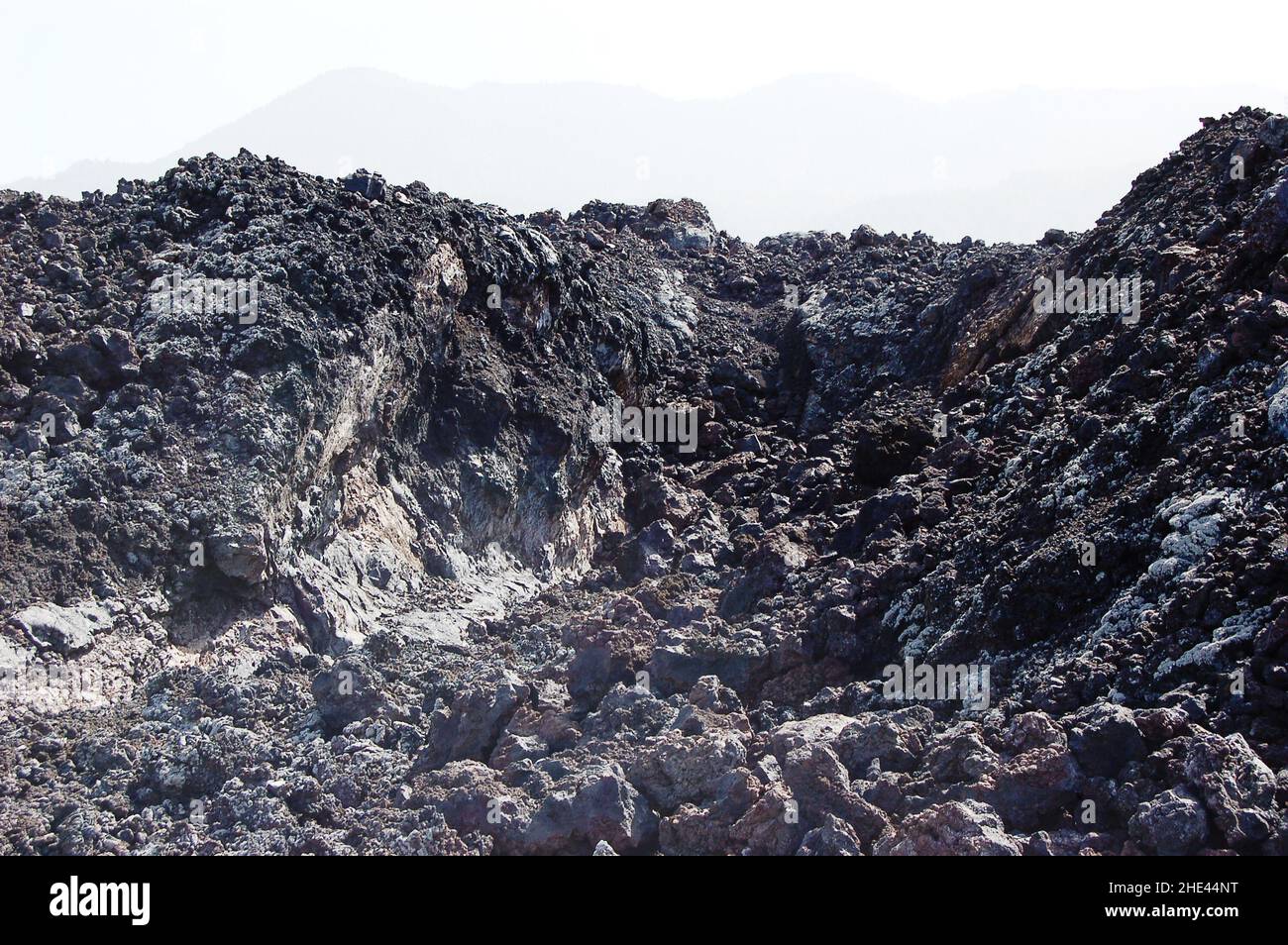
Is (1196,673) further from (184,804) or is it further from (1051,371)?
(184,804)

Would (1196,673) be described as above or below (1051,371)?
below

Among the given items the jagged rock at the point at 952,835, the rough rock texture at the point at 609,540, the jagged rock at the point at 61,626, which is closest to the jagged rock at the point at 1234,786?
the rough rock texture at the point at 609,540

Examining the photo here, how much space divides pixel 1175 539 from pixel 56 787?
438 inches

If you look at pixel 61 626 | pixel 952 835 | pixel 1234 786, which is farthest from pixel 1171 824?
pixel 61 626

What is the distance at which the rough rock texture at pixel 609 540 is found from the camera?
11.9 m

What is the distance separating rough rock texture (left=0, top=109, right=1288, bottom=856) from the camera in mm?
11891

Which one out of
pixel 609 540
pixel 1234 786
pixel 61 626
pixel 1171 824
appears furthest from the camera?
pixel 609 540

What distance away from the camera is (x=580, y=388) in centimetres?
2225

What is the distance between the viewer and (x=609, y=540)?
2095 cm

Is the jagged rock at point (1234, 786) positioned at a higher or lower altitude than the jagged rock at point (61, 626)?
lower

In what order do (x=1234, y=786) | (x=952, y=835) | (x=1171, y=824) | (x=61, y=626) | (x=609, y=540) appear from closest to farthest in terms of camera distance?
(x=1171, y=824) → (x=1234, y=786) → (x=952, y=835) → (x=61, y=626) → (x=609, y=540)

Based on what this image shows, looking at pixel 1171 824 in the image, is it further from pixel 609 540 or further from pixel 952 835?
pixel 609 540

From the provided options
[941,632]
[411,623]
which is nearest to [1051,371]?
[941,632]

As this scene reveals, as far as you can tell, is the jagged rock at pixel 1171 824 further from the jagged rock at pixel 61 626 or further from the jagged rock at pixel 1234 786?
the jagged rock at pixel 61 626
